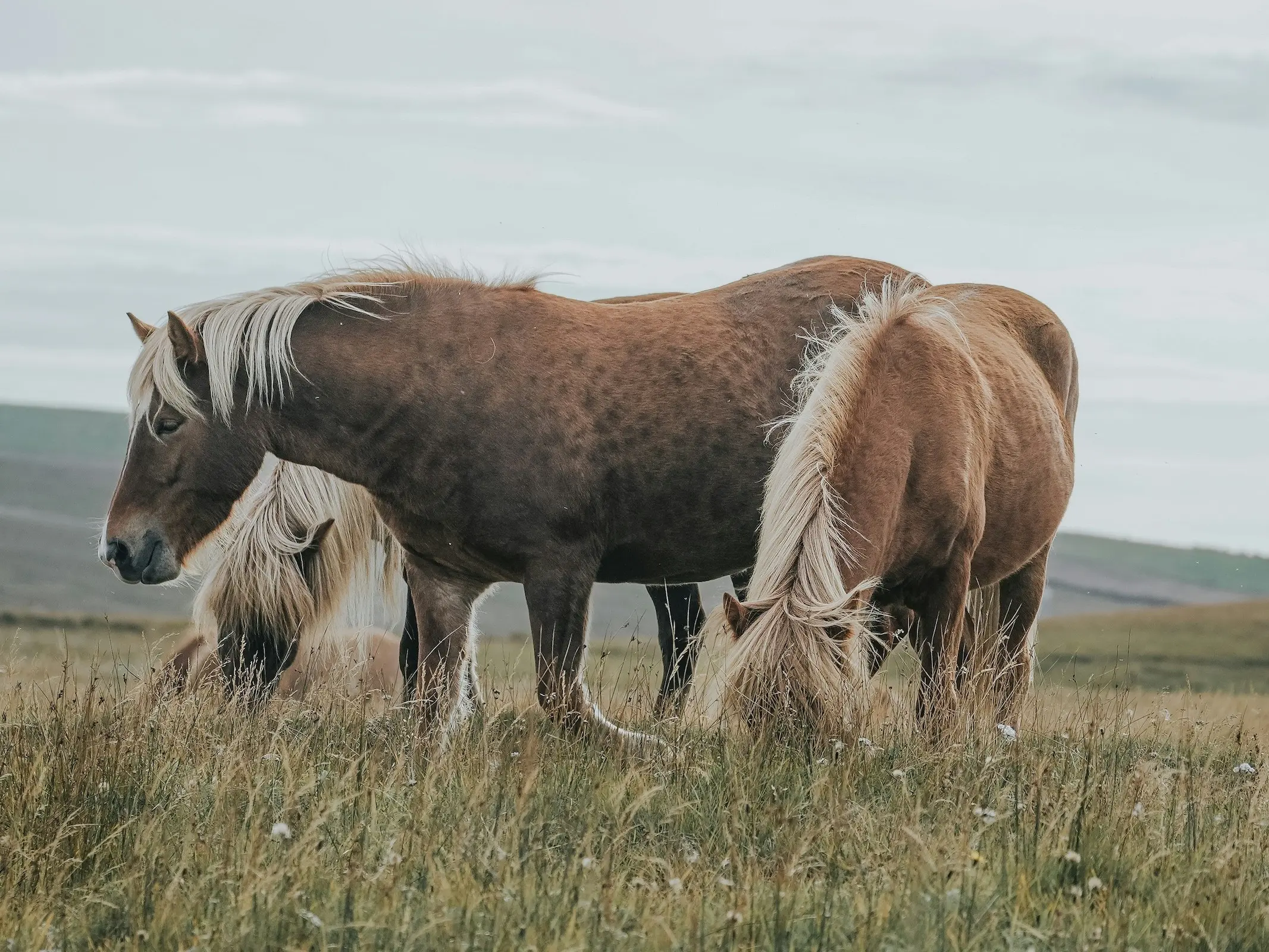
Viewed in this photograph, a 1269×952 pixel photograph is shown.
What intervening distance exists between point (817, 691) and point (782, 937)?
142 cm

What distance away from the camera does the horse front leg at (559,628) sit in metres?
6.04

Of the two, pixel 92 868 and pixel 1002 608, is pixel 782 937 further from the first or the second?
pixel 1002 608

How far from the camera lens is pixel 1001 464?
6.89 metres

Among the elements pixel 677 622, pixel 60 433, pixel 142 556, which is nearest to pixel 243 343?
pixel 142 556

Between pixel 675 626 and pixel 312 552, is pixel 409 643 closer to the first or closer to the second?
pixel 312 552

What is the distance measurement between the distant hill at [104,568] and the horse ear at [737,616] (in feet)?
145

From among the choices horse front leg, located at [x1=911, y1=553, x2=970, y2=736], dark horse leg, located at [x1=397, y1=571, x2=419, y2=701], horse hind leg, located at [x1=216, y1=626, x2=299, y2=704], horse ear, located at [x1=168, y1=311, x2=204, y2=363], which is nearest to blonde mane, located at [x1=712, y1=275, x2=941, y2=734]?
horse front leg, located at [x1=911, y1=553, x2=970, y2=736]

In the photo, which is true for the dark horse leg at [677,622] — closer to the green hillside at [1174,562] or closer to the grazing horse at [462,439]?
the grazing horse at [462,439]

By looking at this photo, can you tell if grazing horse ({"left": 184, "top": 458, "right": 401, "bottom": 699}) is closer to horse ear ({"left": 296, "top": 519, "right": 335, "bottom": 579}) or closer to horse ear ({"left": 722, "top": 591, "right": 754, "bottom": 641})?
horse ear ({"left": 296, "top": 519, "right": 335, "bottom": 579})

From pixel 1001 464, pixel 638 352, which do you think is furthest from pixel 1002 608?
pixel 638 352

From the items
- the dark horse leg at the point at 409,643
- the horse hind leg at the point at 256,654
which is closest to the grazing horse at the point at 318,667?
the horse hind leg at the point at 256,654

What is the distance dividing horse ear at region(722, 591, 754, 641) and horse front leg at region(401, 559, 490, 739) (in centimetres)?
212

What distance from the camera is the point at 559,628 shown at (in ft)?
20.1

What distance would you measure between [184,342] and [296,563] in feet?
7.41
